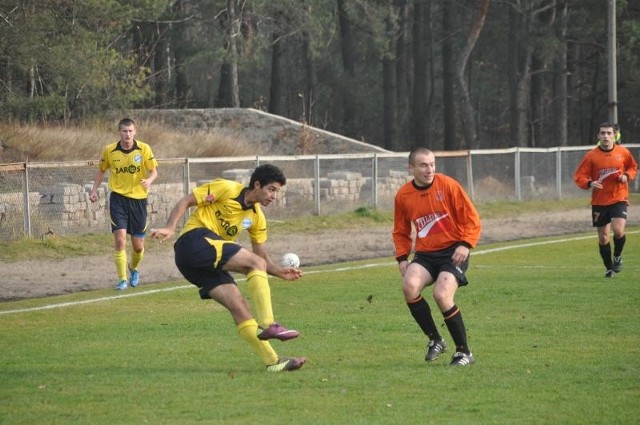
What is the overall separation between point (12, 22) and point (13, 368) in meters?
20.4

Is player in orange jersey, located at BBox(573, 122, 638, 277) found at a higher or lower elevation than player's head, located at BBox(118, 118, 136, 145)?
lower

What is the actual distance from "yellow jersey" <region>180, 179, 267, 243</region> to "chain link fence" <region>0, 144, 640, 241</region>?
12216 millimetres

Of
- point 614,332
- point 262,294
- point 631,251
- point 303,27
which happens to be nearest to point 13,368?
point 262,294

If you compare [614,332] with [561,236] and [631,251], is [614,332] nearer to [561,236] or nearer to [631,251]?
[631,251]

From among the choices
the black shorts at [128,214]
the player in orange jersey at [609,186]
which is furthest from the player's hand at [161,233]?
the player in orange jersey at [609,186]

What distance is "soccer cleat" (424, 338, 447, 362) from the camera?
10.2 meters

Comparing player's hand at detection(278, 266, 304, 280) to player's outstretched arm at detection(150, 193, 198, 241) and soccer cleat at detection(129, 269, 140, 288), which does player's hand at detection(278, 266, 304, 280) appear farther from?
soccer cleat at detection(129, 269, 140, 288)

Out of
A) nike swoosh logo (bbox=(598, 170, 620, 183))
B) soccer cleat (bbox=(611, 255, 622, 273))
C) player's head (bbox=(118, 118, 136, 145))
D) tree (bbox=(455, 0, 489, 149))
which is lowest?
soccer cleat (bbox=(611, 255, 622, 273))

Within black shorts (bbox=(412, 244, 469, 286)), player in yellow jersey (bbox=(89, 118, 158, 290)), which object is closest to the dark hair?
black shorts (bbox=(412, 244, 469, 286))

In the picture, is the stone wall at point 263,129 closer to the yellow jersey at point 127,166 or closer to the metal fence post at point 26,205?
the metal fence post at point 26,205

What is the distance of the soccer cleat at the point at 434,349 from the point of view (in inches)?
400

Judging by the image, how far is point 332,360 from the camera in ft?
33.9

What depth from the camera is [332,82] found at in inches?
2473

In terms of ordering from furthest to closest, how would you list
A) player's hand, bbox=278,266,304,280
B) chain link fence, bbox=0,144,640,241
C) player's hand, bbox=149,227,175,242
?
chain link fence, bbox=0,144,640,241, player's hand, bbox=278,266,304,280, player's hand, bbox=149,227,175,242
